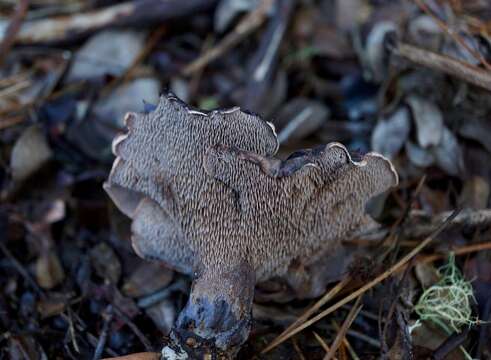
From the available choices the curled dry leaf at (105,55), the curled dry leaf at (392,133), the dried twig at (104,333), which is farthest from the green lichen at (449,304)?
the curled dry leaf at (105,55)

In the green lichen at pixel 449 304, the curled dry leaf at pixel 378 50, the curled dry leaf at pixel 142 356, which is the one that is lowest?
the green lichen at pixel 449 304

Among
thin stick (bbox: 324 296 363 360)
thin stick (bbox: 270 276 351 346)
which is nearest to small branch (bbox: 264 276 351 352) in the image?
thin stick (bbox: 270 276 351 346)

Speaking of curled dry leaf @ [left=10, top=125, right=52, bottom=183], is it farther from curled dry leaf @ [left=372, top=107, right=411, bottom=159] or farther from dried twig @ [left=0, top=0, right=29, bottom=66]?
curled dry leaf @ [left=372, top=107, right=411, bottom=159]

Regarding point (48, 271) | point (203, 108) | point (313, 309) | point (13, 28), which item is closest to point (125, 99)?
point (203, 108)

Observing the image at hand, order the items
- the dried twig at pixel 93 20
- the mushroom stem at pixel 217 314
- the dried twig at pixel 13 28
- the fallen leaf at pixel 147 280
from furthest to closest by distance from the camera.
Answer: the dried twig at pixel 93 20, the dried twig at pixel 13 28, the fallen leaf at pixel 147 280, the mushroom stem at pixel 217 314

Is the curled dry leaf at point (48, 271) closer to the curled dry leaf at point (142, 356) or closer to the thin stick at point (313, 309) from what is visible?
the curled dry leaf at point (142, 356)

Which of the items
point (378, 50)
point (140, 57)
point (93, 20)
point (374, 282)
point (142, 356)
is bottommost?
point (374, 282)

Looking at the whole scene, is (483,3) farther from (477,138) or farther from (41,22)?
(41,22)

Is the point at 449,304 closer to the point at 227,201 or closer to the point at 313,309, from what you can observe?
the point at 313,309
